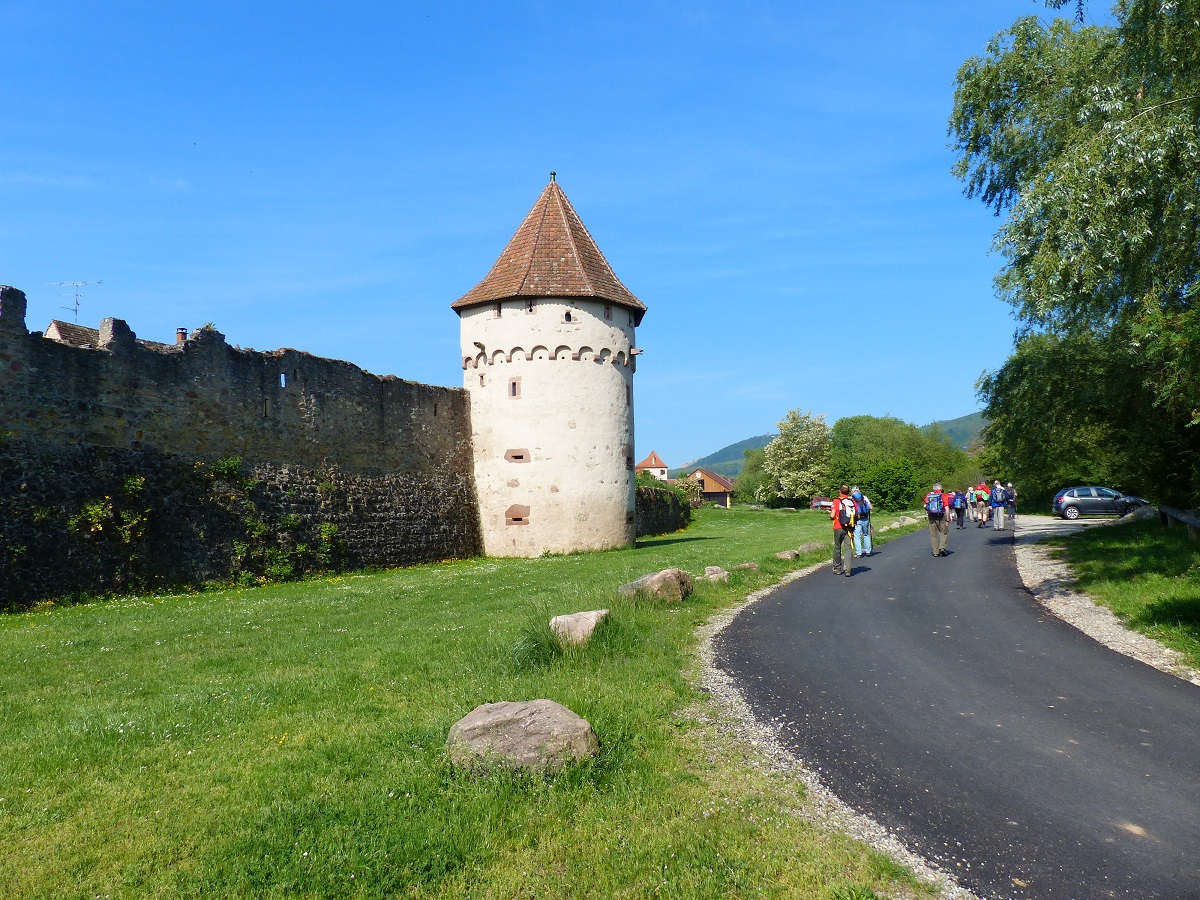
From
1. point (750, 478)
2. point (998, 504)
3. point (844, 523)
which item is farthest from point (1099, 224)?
point (750, 478)

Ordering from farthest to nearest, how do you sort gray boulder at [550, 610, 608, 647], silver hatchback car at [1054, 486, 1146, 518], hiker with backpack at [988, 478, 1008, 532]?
1. silver hatchback car at [1054, 486, 1146, 518]
2. hiker with backpack at [988, 478, 1008, 532]
3. gray boulder at [550, 610, 608, 647]

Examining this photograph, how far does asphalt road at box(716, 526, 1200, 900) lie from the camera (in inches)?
187

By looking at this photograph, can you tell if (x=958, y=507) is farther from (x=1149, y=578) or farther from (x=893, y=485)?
(x=893, y=485)

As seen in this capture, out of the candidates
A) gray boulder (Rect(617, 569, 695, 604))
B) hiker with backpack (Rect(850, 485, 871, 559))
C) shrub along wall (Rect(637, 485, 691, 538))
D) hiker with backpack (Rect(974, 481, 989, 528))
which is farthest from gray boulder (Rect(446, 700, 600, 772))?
hiker with backpack (Rect(974, 481, 989, 528))

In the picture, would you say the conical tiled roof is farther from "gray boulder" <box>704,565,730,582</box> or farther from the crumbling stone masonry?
"gray boulder" <box>704,565,730,582</box>

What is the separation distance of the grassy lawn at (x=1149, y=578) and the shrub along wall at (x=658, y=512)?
1874 cm

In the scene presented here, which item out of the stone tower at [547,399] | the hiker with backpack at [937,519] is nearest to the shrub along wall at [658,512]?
the stone tower at [547,399]

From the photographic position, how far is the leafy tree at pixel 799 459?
251ft

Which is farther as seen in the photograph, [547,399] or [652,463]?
[652,463]

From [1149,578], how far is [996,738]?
30.8 feet

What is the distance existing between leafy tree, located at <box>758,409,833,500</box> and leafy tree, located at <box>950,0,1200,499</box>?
175ft

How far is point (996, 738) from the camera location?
6.70 metres

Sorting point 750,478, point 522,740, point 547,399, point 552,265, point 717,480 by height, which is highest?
point 552,265

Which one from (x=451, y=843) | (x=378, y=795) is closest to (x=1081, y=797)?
(x=451, y=843)
